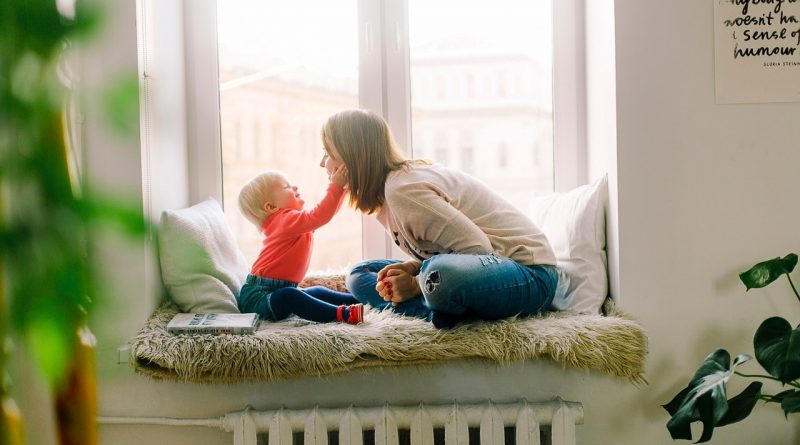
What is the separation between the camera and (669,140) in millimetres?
1709

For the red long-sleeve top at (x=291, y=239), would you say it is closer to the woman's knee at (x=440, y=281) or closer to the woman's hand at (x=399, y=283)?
the woman's hand at (x=399, y=283)

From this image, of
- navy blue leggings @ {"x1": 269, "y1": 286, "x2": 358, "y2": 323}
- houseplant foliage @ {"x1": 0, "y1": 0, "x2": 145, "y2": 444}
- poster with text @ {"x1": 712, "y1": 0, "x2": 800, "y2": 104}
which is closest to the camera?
houseplant foliage @ {"x1": 0, "y1": 0, "x2": 145, "y2": 444}

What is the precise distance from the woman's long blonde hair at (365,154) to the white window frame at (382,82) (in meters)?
0.36

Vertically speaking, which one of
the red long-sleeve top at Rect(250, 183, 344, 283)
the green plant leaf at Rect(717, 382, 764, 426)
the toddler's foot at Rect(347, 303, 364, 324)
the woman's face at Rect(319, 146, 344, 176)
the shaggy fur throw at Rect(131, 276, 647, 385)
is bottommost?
the green plant leaf at Rect(717, 382, 764, 426)

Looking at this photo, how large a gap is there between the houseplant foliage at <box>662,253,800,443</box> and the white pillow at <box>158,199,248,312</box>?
1.10 m

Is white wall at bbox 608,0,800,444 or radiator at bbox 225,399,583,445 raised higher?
white wall at bbox 608,0,800,444

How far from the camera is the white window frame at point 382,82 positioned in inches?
85.1

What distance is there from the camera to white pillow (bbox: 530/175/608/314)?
5.96ft

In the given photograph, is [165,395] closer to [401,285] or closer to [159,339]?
[159,339]

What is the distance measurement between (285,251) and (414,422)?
618mm

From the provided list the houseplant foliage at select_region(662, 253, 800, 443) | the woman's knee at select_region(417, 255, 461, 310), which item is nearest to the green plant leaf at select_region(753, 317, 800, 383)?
the houseplant foliage at select_region(662, 253, 800, 443)

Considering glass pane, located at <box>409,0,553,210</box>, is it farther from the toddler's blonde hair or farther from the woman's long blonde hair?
the toddler's blonde hair

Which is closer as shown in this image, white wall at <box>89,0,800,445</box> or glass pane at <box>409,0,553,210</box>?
white wall at <box>89,0,800,445</box>

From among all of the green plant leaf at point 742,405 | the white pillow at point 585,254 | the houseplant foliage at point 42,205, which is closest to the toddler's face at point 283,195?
the white pillow at point 585,254
